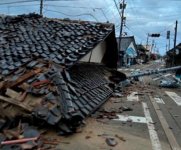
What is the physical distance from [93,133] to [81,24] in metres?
7.79

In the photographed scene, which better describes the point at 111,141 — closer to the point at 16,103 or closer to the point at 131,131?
the point at 131,131

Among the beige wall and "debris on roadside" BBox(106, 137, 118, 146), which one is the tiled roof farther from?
"debris on roadside" BBox(106, 137, 118, 146)

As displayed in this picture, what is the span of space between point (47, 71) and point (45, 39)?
12.5 ft

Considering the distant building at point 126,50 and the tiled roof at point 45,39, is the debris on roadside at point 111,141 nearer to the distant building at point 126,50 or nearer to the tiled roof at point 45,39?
the tiled roof at point 45,39

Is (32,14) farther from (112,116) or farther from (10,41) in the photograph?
(112,116)

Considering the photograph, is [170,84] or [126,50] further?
[126,50]

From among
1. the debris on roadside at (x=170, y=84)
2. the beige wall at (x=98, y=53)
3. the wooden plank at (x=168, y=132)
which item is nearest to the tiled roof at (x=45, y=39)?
the beige wall at (x=98, y=53)

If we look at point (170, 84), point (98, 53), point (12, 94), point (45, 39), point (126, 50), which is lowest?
point (170, 84)

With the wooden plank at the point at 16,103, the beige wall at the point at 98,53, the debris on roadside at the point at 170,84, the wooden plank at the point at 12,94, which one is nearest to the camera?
the wooden plank at the point at 16,103

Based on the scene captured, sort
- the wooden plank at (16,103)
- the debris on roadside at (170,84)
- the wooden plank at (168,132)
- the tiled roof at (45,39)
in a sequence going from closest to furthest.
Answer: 1. the wooden plank at (168,132)
2. the wooden plank at (16,103)
3. the tiled roof at (45,39)
4. the debris on roadside at (170,84)

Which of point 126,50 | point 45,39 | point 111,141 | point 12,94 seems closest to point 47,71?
point 12,94

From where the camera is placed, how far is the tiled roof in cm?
1127

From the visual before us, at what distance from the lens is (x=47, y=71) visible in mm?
9898

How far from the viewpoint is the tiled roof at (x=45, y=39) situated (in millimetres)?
11273
